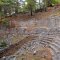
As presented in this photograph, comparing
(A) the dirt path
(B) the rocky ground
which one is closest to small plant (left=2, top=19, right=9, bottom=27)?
(B) the rocky ground

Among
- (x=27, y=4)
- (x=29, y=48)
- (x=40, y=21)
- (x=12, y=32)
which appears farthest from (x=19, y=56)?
(x=27, y=4)

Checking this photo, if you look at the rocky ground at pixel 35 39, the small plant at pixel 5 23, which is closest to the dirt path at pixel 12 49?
the rocky ground at pixel 35 39

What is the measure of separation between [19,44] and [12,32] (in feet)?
11.3

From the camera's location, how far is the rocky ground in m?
13.3

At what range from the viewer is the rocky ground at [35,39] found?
13344 millimetres

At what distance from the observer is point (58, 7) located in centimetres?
2441

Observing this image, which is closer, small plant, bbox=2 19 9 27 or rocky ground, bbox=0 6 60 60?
rocky ground, bbox=0 6 60 60

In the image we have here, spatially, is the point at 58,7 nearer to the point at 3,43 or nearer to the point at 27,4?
the point at 27,4

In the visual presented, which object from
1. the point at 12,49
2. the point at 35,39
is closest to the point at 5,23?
the point at 35,39

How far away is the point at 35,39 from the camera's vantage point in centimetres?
1586

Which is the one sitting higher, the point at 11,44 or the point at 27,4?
the point at 27,4

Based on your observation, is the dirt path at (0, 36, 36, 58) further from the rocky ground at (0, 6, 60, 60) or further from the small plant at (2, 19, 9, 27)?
the small plant at (2, 19, 9, 27)

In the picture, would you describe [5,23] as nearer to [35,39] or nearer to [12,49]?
[35,39]

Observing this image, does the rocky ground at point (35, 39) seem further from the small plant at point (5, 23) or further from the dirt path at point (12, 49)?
the small plant at point (5, 23)
